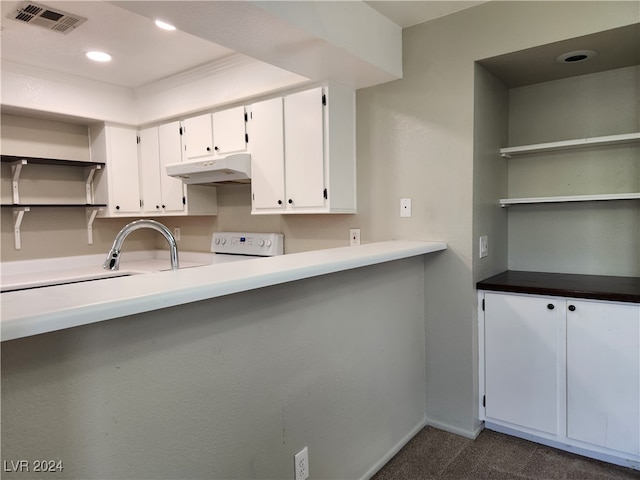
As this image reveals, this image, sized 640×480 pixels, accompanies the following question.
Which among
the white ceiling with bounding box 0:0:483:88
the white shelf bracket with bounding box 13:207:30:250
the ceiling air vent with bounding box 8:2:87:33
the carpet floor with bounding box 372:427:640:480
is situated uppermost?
the white ceiling with bounding box 0:0:483:88

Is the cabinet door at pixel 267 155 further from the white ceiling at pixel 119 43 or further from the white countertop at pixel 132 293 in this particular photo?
the white countertop at pixel 132 293

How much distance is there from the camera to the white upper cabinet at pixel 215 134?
9.83 ft

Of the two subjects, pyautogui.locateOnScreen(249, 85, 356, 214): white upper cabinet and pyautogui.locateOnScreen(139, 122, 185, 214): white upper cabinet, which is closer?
pyautogui.locateOnScreen(249, 85, 356, 214): white upper cabinet

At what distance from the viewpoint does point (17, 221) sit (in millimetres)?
3254

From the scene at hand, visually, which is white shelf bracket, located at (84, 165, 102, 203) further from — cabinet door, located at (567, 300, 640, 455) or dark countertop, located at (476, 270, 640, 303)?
cabinet door, located at (567, 300, 640, 455)

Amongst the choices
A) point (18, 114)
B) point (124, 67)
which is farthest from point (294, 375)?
point (18, 114)

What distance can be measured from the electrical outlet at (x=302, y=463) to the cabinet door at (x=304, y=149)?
1450mm

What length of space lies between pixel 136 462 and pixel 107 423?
0.15 metres

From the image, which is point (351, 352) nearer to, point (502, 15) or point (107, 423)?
point (107, 423)

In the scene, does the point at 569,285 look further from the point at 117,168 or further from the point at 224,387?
the point at 117,168

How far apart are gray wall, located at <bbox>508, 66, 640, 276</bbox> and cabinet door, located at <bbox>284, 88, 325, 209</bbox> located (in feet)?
4.31

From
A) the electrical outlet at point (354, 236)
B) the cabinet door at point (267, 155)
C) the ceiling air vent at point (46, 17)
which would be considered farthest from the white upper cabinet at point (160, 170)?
the electrical outlet at point (354, 236)

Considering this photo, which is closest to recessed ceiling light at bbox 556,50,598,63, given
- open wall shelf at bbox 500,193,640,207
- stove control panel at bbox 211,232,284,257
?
open wall shelf at bbox 500,193,640,207

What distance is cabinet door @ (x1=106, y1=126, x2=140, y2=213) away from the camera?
3609 millimetres
